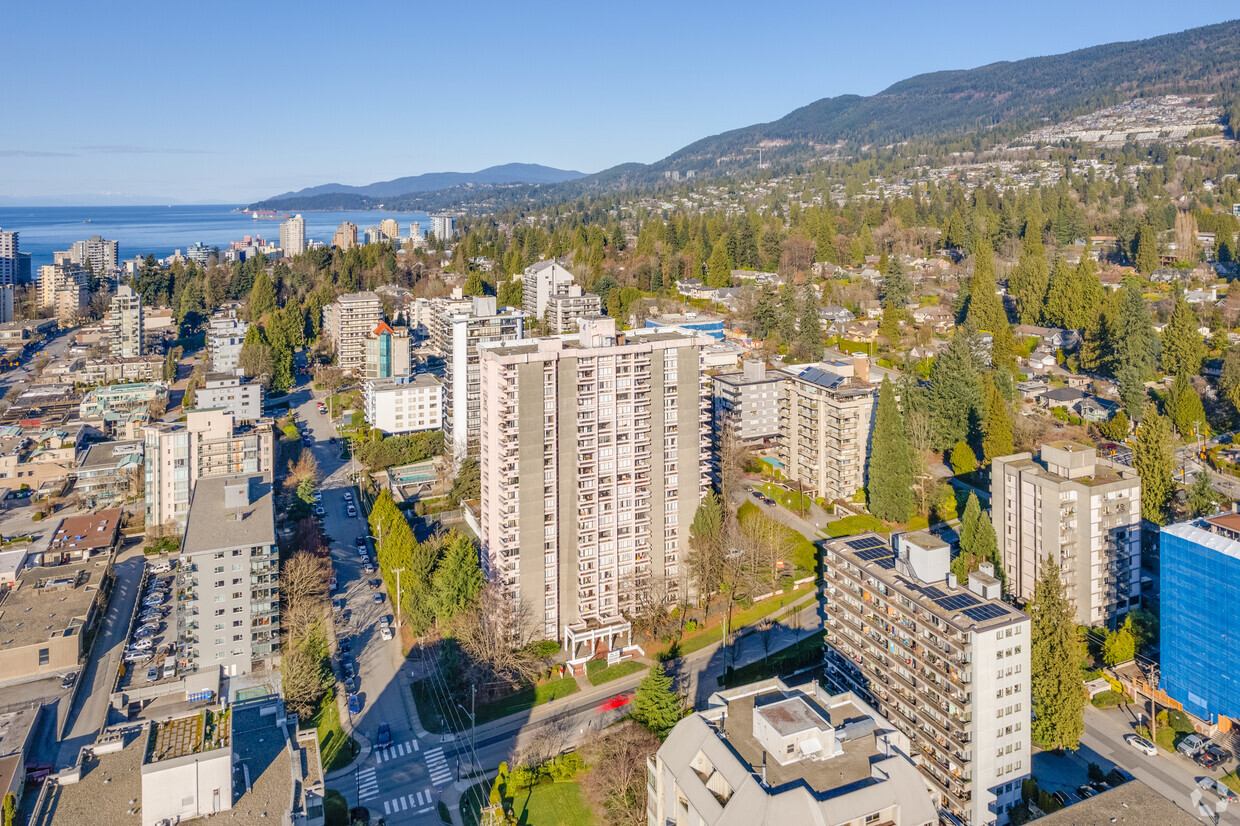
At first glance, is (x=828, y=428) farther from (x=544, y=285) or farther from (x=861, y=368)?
(x=544, y=285)

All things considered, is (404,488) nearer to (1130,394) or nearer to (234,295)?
(1130,394)

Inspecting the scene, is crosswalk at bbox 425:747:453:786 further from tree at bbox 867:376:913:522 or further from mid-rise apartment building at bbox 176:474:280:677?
tree at bbox 867:376:913:522

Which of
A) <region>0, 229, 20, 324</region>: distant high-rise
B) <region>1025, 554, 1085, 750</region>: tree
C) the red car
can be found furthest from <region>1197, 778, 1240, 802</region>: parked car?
<region>0, 229, 20, 324</region>: distant high-rise

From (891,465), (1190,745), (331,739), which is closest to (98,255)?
(331,739)

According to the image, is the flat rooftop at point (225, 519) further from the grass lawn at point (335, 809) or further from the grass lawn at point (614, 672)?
the grass lawn at point (614, 672)

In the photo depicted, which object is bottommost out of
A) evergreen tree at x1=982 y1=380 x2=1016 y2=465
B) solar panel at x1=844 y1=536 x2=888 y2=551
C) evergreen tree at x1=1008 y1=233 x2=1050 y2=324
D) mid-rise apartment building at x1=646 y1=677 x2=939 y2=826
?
mid-rise apartment building at x1=646 y1=677 x2=939 y2=826
